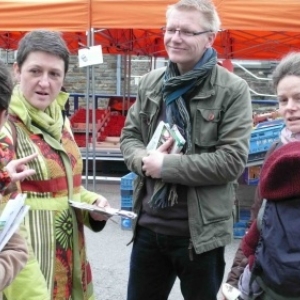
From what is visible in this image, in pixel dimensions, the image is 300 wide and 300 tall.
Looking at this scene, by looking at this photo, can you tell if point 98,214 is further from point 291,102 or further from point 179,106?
point 291,102

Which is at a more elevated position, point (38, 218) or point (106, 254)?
point (38, 218)

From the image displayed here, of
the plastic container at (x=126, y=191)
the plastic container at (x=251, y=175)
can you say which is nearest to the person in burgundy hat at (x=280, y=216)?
the plastic container at (x=251, y=175)

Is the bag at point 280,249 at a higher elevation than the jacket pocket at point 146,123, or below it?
below

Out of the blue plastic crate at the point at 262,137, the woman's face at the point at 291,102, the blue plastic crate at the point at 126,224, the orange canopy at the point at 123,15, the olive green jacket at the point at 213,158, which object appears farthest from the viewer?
the orange canopy at the point at 123,15

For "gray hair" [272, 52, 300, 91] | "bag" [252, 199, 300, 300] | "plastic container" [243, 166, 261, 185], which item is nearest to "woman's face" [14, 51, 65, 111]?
"gray hair" [272, 52, 300, 91]

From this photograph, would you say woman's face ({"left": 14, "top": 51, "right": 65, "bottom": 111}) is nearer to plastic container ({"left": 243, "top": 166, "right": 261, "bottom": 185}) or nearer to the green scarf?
the green scarf

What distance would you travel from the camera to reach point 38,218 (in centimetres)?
237

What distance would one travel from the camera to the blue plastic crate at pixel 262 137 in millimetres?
6145

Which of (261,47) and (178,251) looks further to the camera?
(261,47)

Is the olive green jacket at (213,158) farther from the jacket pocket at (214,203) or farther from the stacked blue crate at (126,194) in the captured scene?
the stacked blue crate at (126,194)

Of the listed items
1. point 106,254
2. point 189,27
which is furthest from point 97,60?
point 189,27

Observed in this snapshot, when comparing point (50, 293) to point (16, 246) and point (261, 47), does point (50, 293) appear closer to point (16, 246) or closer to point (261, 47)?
point (16, 246)

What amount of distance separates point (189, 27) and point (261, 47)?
30.8ft

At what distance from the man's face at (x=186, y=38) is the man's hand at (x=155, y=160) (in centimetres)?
37
